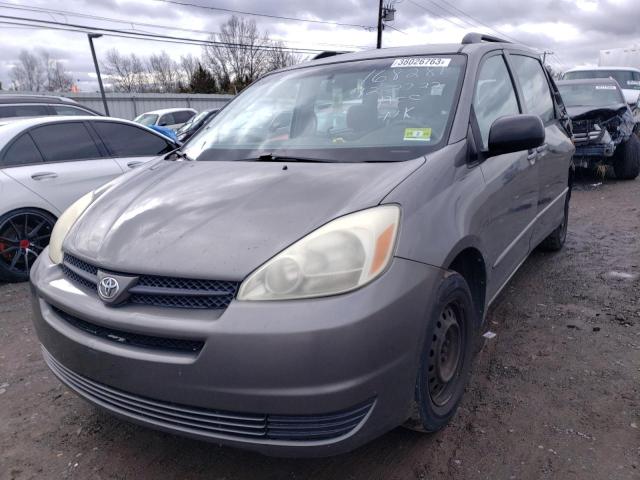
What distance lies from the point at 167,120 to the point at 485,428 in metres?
17.1

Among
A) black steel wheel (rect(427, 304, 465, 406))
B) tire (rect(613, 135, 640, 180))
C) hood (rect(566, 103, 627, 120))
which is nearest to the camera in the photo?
black steel wheel (rect(427, 304, 465, 406))

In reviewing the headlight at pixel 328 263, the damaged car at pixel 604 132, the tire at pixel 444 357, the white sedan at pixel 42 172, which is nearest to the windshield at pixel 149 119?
the white sedan at pixel 42 172

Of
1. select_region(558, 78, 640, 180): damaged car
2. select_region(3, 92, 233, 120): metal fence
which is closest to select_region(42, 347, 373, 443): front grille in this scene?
select_region(558, 78, 640, 180): damaged car

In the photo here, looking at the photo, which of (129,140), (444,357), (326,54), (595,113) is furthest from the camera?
(595,113)

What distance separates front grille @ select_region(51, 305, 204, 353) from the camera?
1716 mm

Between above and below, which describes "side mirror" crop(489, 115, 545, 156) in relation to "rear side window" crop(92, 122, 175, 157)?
above

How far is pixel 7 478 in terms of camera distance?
2170 mm

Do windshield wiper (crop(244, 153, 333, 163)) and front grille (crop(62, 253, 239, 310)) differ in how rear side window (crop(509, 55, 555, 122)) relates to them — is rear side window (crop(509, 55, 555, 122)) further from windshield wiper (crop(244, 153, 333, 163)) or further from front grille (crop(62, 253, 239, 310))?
front grille (crop(62, 253, 239, 310))

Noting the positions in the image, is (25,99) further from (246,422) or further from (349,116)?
(246,422)

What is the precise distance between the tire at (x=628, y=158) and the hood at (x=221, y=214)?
25.4ft

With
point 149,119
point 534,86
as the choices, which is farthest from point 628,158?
point 149,119

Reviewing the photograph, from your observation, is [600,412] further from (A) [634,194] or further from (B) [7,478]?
(A) [634,194]

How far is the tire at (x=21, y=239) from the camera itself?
15.2 feet

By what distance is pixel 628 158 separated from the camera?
835 centimetres
